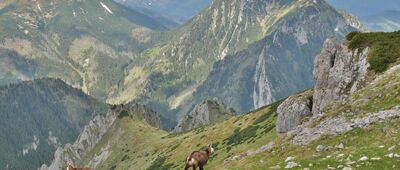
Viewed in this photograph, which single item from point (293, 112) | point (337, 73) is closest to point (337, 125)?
point (337, 73)

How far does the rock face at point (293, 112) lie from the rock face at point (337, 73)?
181 inches

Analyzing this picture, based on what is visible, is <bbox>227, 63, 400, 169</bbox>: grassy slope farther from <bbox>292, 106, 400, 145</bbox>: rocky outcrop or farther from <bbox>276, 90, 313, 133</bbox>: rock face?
<bbox>276, 90, 313, 133</bbox>: rock face

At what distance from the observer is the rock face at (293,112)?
284ft

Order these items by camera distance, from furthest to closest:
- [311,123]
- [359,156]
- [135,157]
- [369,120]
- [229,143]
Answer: [135,157] < [229,143] < [311,123] < [369,120] < [359,156]

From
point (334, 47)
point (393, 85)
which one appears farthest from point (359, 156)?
point (334, 47)

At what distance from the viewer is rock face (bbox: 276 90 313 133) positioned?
86.6 m

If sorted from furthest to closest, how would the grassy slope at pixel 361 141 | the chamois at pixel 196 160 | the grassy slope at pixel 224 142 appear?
the grassy slope at pixel 224 142 → the chamois at pixel 196 160 → the grassy slope at pixel 361 141

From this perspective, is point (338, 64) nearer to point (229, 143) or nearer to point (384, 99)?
point (384, 99)

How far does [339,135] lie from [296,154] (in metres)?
4.14

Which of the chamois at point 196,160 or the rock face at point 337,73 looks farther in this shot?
the rock face at point 337,73

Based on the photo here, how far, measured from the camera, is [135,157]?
193m

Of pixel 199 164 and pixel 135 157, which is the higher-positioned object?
pixel 199 164

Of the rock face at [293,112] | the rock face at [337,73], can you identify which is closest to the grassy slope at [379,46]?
the rock face at [337,73]

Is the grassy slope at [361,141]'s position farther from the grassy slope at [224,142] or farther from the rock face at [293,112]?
the grassy slope at [224,142]
